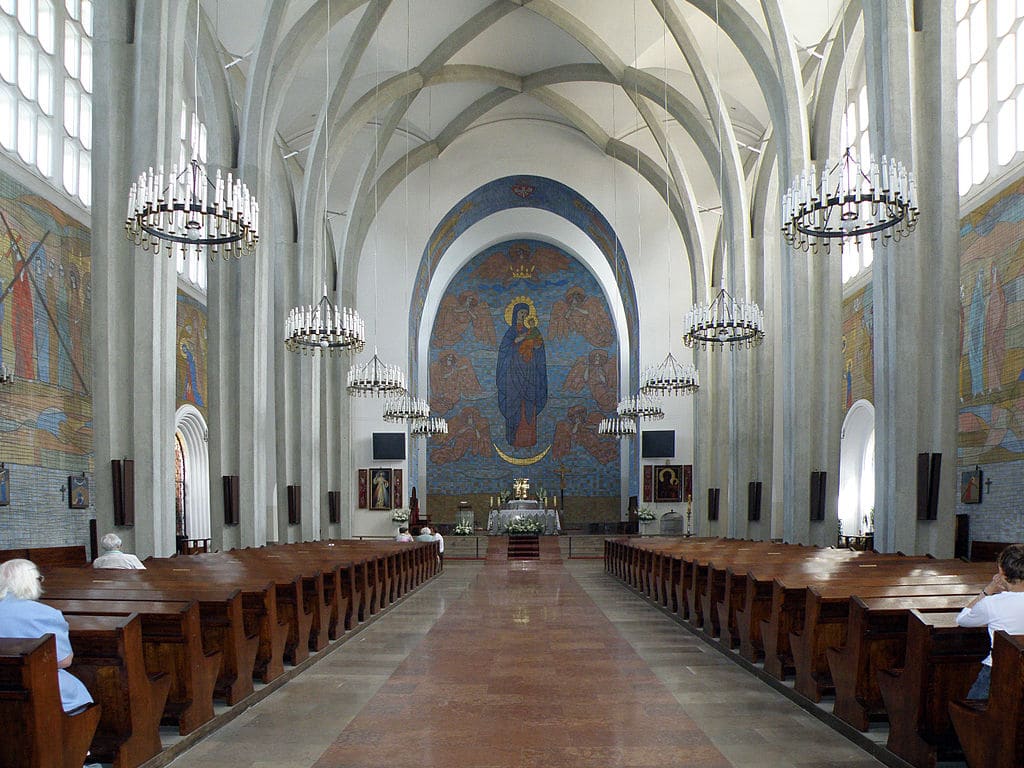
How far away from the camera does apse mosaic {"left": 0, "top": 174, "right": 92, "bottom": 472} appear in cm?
1375

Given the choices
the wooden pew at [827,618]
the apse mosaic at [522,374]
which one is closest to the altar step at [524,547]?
the apse mosaic at [522,374]

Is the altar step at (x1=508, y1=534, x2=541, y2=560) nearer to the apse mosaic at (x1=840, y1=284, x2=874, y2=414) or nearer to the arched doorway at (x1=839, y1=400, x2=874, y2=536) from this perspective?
the arched doorway at (x1=839, y1=400, x2=874, y2=536)

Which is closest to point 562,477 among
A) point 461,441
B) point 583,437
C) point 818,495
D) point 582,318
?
point 583,437

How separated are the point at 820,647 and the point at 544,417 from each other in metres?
29.5

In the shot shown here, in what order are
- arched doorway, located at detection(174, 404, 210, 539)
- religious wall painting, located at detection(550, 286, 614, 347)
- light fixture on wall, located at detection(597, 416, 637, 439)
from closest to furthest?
1. arched doorway, located at detection(174, 404, 210, 539)
2. light fixture on wall, located at detection(597, 416, 637, 439)
3. religious wall painting, located at detection(550, 286, 614, 347)

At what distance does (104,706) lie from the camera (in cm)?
515

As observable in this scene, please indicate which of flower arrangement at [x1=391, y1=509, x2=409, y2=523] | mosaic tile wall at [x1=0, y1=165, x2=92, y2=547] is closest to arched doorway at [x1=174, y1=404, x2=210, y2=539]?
mosaic tile wall at [x1=0, y1=165, x2=92, y2=547]

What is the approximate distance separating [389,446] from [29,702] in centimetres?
2734

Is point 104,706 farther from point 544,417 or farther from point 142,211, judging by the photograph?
point 544,417

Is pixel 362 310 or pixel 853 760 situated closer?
pixel 853 760

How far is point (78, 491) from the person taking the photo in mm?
15656

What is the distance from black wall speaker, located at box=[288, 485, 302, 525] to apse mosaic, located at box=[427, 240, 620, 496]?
13614mm

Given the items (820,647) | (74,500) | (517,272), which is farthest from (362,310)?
(820,647)

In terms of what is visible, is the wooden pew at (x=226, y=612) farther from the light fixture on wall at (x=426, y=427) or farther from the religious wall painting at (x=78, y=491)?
the light fixture on wall at (x=426, y=427)
